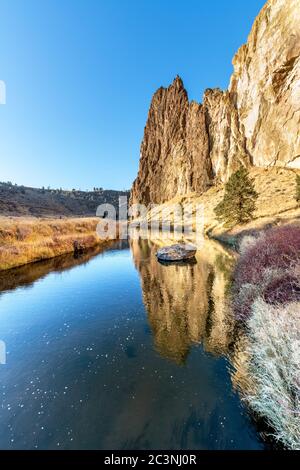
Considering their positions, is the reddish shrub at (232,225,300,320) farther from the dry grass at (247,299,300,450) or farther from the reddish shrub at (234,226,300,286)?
the dry grass at (247,299,300,450)

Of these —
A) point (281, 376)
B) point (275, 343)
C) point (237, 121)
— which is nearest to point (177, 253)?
point (275, 343)

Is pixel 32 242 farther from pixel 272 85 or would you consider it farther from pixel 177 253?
pixel 272 85

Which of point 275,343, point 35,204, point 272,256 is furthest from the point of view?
point 35,204

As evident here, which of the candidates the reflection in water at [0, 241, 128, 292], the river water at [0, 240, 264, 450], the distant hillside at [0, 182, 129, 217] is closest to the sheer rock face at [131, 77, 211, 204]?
the distant hillside at [0, 182, 129, 217]

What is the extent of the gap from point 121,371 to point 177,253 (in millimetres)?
18016

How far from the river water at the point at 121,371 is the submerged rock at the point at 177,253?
8196 mm

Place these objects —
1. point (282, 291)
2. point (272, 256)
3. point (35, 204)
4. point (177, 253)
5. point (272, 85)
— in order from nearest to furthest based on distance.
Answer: point (282, 291), point (272, 256), point (177, 253), point (272, 85), point (35, 204)

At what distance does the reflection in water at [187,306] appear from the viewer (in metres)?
9.55

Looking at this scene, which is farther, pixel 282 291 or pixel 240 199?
pixel 240 199

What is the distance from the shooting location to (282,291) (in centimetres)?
917

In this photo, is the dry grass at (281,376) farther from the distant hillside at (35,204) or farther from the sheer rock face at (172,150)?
the sheer rock face at (172,150)

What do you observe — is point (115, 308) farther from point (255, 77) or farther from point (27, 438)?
point (255, 77)

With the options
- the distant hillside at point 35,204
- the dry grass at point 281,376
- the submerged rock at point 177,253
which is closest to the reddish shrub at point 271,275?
the dry grass at point 281,376

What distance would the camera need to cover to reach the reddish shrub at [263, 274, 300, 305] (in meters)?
8.34
